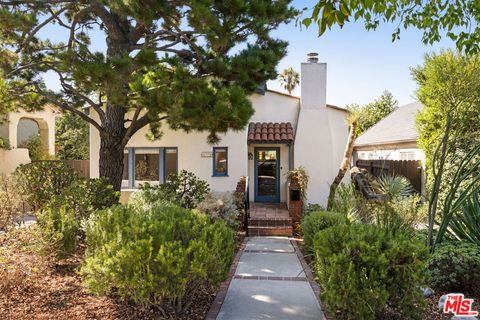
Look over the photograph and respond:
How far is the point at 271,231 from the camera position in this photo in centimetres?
1231

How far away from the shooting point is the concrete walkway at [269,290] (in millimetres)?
5598

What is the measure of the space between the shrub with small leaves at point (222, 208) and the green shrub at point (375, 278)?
18.3ft

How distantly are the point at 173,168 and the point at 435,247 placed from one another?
10.6 metres

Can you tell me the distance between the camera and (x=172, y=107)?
26.9 ft

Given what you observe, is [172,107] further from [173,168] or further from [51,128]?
[51,128]

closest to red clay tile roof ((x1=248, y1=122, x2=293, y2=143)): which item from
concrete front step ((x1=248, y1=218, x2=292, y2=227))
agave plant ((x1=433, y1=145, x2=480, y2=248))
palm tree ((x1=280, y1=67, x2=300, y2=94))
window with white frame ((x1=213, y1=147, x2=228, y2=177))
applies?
window with white frame ((x1=213, y1=147, x2=228, y2=177))

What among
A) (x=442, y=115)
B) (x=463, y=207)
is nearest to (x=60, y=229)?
(x=463, y=207)

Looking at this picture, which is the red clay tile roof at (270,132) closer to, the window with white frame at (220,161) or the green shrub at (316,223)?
the window with white frame at (220,161)

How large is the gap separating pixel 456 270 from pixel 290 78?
127ft

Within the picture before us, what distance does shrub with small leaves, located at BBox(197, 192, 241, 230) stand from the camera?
10414mm

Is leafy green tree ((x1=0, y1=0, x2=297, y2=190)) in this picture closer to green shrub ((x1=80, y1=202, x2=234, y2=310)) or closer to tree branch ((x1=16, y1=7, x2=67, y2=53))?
tree branch ((x1=16, y1=7, x2=67, y2=53))

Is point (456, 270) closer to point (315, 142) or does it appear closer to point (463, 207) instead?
point (463, 207)

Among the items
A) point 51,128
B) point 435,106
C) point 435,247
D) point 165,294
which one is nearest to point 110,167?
point 165,294

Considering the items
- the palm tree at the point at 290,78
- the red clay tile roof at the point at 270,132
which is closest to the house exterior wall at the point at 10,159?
the red clay tile roof at the point at 270,132
